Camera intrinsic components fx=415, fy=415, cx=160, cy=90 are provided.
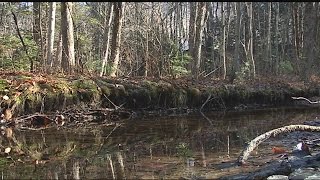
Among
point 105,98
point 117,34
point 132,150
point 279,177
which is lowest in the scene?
point 132,150

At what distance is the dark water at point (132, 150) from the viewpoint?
18.5ft

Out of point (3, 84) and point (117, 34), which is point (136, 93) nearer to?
point (117, 34)

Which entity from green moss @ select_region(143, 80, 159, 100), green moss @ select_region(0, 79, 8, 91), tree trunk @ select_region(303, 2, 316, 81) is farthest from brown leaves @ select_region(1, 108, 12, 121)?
tree trunk @ select_region(303, 2, 316, 81)

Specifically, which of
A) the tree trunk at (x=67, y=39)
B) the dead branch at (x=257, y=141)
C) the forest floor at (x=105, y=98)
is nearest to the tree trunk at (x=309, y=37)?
the forest floor at (x=105, y=98)

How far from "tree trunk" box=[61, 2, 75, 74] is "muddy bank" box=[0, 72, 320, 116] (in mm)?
1564

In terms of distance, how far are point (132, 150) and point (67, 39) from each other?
8.08 m

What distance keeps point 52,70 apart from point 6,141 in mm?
5997

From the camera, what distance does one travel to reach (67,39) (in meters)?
14.4

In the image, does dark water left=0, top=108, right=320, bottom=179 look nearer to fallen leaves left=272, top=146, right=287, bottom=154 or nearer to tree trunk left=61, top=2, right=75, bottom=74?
fallen leaves left=272, top=146, right=287, bottom=154

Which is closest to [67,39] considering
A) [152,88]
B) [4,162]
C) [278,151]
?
[152,88]

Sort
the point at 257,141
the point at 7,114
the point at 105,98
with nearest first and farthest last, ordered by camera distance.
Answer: the point at 257,141 → the point at 7,114 → the point at 105,98

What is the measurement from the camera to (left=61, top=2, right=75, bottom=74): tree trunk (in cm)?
1433

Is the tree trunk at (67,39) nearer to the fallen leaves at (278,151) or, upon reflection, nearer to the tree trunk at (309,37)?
the fallen leaves at (278,151)

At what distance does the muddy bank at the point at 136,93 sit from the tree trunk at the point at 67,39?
1.56 m
